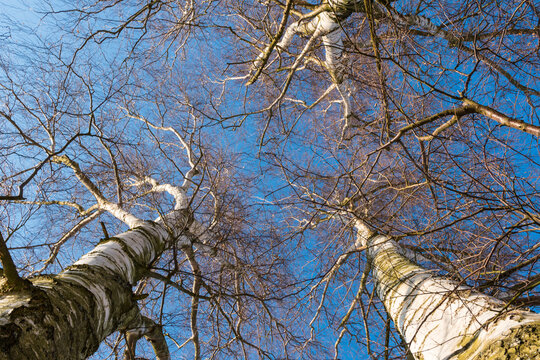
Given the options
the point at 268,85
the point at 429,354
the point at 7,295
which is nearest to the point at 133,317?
the point at 7,295

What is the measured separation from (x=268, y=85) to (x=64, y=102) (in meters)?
2.88

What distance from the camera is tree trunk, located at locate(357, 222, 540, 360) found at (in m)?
1.21

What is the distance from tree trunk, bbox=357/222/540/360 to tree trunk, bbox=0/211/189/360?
1.49 meters

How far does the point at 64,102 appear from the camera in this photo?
122 inches

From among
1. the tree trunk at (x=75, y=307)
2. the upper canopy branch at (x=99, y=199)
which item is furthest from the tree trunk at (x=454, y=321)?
the upper canopy branch at (x=99, y=199)

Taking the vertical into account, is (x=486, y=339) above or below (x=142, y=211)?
below

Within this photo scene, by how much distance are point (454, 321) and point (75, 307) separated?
1953 mm

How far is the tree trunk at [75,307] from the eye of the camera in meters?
1.14

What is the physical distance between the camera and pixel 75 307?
4.70 feet

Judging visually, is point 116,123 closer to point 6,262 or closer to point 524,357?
point 6,262

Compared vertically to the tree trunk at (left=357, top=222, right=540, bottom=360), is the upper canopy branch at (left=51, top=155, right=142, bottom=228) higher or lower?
higher

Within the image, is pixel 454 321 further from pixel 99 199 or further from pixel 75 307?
pixel 99 199

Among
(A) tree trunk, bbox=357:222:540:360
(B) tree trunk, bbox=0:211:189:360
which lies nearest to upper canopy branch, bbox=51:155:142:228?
(B) tree trunk, bbox=0:211:189:360

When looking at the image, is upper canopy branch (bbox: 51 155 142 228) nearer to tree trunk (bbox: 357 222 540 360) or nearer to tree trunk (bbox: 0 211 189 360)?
tree trunk (bbox: 0 211 189 360)
